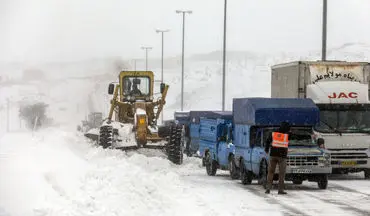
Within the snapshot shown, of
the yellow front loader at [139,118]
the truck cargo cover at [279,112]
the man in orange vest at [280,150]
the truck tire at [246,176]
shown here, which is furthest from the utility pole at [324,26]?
the man in orange vest at [280,150]

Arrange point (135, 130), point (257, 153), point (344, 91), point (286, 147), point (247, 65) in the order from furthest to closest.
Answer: point (247, 65)
point (135, 130)
point (344, 91)
point (257, 153)
point (286, 147)

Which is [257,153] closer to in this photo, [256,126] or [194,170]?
[256,126]

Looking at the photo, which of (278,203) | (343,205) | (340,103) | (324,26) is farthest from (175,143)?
(343,205)

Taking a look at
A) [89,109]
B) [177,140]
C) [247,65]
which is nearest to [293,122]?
[177,140]

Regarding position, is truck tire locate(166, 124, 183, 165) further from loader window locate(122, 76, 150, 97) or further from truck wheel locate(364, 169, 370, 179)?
truck wheel locate(364, 169, 370, 179)

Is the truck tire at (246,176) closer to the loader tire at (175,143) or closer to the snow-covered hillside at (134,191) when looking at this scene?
the snow-covered hillside at (134,191)

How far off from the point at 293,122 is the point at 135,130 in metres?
8.68

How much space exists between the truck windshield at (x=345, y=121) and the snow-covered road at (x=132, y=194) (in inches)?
95.3

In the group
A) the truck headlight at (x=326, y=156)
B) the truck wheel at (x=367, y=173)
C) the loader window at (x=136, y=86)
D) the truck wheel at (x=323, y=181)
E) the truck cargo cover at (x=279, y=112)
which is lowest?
the truck wheel at (x=367, y=173)

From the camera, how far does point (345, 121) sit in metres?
26.5

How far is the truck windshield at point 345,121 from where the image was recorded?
86.3 ft

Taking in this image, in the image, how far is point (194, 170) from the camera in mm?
30812

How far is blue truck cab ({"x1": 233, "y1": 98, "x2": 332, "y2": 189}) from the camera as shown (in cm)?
2188

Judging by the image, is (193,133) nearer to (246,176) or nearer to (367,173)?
(367,173)
